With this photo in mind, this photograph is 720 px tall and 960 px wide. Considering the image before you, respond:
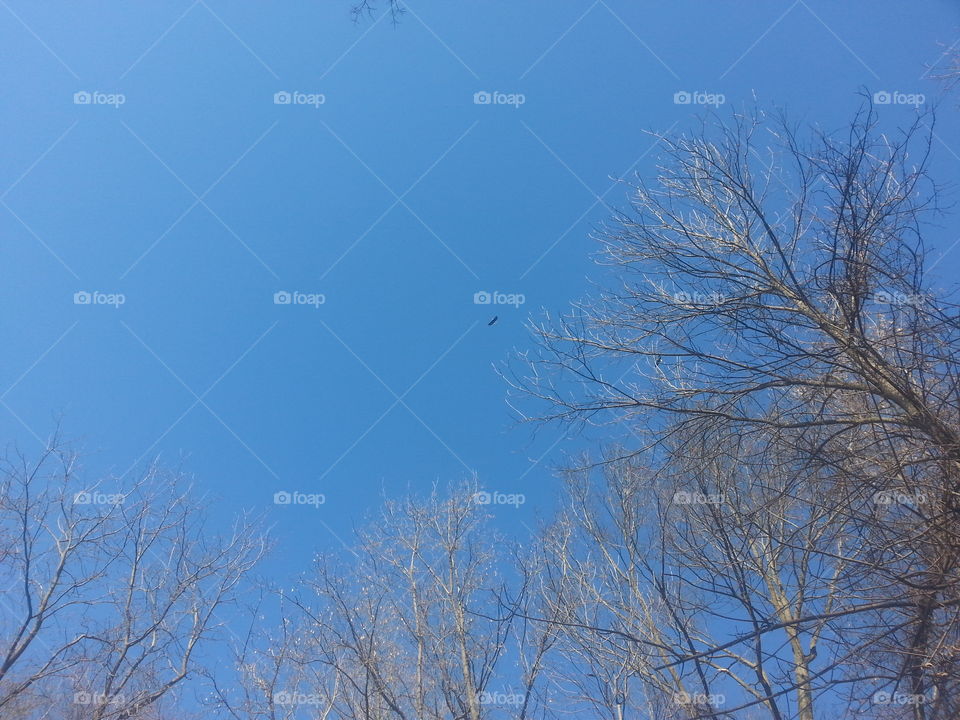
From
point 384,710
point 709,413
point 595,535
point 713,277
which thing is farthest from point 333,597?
point 713,277

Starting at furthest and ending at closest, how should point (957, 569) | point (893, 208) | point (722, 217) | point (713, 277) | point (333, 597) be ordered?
point (333, 597) → point (722, 217) → point (713, 277) → point (893, 208) → point (957, 569)

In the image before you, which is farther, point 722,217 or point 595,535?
point 595,535

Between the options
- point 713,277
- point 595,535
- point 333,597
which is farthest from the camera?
point 595,535

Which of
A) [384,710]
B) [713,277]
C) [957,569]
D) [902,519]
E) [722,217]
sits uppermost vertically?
[722,217]

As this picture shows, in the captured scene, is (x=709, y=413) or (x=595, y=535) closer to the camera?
(x=709, y=413)

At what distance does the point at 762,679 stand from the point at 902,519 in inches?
75.5

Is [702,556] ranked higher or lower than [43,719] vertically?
higher

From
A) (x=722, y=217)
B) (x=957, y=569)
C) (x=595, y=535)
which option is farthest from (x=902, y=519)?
(x=595, y=535)

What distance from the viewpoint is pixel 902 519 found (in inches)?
215

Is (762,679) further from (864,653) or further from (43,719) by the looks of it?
(43,719)

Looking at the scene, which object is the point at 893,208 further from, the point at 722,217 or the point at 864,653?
the point at 864,653

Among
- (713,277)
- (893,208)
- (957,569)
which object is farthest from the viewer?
(713,277)

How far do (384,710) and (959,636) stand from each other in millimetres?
Result: 7707

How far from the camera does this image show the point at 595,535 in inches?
389
